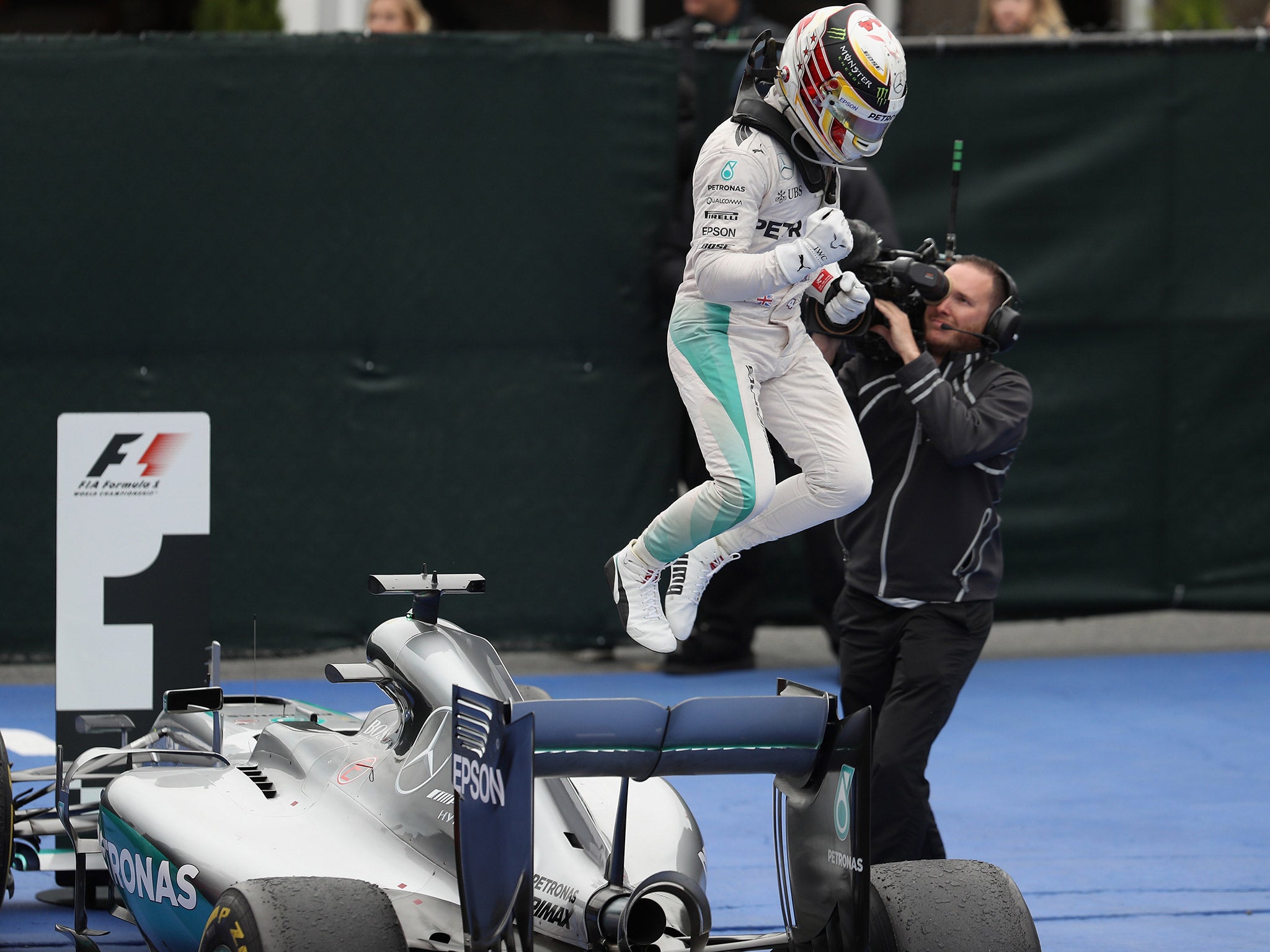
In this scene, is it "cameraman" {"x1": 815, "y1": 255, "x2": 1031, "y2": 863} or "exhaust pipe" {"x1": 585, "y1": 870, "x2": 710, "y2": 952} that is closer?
"exhaust pipe" {"x1": 585, "y1": 870, "x2": 710, "y2": 952}

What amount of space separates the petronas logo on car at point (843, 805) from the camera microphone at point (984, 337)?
1818 mm

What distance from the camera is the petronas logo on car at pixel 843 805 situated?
325cm

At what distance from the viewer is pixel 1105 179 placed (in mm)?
8594

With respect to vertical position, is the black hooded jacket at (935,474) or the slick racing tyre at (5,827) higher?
the black hooded jacket at (935,474)

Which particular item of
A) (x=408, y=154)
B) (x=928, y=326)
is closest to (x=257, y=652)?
(x=408, y=154)

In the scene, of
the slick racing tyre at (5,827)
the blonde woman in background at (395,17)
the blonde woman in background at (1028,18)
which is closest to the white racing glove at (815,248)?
the slick racing tyre at (5,827)

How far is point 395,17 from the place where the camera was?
29.0 ft

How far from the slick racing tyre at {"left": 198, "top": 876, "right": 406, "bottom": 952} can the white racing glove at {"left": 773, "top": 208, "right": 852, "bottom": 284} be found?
60.4 inches

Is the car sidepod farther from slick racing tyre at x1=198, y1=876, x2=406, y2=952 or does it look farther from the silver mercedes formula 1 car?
slick racing tyre at x1=198, y1=876, x2=406, y2=952

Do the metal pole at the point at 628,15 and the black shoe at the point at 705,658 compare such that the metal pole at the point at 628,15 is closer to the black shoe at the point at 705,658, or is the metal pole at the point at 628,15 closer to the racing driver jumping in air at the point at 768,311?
the black shoe at the point at 705,658

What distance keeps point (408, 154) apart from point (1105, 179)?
337cm

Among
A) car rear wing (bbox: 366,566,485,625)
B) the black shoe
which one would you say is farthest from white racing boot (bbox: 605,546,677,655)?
the black shoe

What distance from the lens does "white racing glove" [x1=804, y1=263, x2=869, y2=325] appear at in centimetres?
408

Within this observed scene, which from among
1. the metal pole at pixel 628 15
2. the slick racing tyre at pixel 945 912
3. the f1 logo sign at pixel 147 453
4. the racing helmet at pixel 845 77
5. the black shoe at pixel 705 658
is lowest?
the black shoe at pixel 705 658
